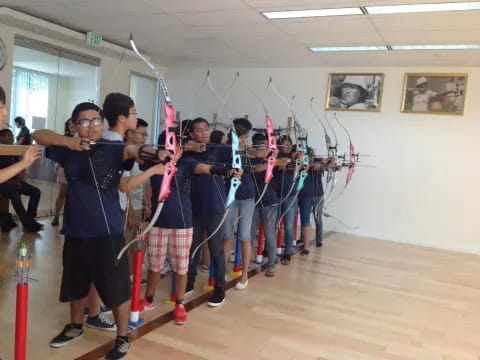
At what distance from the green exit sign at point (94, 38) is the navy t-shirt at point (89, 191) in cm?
330

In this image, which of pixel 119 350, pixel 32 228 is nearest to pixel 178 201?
pixel 119 350

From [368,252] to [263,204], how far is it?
6.40 feet

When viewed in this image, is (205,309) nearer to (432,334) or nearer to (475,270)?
(432,334)

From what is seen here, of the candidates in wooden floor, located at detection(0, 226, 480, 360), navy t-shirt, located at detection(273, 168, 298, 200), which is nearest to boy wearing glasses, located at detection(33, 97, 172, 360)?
wooden floor, located at detection(0, 226, 480, 360)

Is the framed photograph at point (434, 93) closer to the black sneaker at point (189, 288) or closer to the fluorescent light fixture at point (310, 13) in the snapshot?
the fluorescent light fixture at point (310, 13)

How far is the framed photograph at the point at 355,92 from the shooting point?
220 inches

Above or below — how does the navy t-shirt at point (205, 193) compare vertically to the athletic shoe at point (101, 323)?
above

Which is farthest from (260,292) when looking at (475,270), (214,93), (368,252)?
(214,93)

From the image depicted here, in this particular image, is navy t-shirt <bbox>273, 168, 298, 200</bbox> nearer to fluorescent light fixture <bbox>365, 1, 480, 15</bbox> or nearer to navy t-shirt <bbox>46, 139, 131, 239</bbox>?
fluorescent light fixture <bbox>365, 1, 480, 15</bbox>

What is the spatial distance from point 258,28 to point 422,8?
4.75ft

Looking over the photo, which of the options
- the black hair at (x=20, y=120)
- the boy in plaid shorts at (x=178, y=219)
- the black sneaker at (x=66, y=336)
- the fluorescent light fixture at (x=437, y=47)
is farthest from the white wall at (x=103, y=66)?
the black sneaker at (x=66, y=336)

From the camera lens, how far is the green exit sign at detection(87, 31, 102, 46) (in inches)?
190

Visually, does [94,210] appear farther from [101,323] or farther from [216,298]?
[216,298]

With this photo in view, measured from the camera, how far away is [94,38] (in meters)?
4.88
